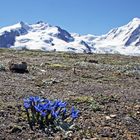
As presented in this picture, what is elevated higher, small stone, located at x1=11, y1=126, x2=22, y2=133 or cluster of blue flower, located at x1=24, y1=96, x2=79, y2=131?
cluster of blue flower, located at x1=24, y1=96, x2=79, y2=131

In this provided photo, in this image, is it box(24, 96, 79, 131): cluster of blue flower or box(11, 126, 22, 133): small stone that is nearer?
box(11, 126, 22, 133): small stone

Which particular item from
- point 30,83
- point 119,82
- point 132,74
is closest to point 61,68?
point 132,74

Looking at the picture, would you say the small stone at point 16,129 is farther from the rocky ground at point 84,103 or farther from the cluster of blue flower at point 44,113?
the cluster of blue flower at point 44,113

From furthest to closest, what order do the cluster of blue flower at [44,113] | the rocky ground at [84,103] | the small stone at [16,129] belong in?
1. the cluster of blue flower at [44,113]
2. the rocky ground at [84,103]
3. the small stone at [16,129]

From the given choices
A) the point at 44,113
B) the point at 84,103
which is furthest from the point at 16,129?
the point at 84,103

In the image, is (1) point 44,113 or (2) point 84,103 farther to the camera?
(2) point 84,103

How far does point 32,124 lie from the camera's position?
14.0 metres

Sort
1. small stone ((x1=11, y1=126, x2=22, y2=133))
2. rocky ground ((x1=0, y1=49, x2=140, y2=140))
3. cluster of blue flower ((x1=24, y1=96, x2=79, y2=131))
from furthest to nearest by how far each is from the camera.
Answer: cluster of blue flower ((x1=24, y1=96, x2=79, y2=131)), rocky ground ((x1=0, y1=49, x2=140, y2=140)), small stone ((x1=11, y1=126, x2=22, y2=133))

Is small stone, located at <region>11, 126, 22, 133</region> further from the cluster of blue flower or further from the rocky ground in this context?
the cluster of blue flower

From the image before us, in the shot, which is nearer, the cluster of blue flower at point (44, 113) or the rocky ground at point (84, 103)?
the rocky ground at point (84, 103)

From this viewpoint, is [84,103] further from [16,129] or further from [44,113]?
[16,129]

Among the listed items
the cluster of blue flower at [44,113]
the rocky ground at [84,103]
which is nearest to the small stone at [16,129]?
the rocky ground at [84,103]

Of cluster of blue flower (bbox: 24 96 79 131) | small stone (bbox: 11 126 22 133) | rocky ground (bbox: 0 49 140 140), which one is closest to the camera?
small stone (bbox: 11 126 22 133)

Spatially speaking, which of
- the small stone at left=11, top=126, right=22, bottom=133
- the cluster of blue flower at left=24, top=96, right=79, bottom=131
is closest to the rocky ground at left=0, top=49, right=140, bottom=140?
the small stone at left=11, top=126, right=22, bottom=133
